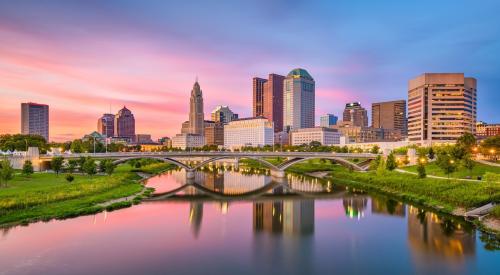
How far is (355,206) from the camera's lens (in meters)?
50.9

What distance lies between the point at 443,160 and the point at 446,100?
100557mm

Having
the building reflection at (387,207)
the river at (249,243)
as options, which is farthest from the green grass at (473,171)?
the river at (249,243)

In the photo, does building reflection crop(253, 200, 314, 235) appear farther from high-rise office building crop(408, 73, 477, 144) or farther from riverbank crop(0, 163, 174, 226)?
high-rise office building crop(408, 73, 477, 144)

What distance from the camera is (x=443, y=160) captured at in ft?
198

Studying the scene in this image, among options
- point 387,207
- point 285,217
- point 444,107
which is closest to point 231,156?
point 285,217

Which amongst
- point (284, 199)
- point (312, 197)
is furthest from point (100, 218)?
point (312, 197)

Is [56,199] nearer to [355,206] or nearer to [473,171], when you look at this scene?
[355,206]

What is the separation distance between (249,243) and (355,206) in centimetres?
2498

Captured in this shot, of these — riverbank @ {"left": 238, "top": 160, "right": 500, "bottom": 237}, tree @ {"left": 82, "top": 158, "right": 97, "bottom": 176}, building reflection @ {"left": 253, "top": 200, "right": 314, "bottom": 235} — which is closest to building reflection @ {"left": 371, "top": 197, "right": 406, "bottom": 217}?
riverbank @ {"left": 238, "top": 160, "right": 500, "bottom": 237}

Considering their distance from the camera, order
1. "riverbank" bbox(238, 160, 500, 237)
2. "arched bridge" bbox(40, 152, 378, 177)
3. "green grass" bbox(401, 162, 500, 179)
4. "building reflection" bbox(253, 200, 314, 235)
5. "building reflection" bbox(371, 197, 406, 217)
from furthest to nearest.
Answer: "arched bridge" bbox(40, 152, 378, 177) → "green grass" bbox(401, 162, 500, 179) → "building reflection" bbox(371, 197, 406, 217) → "riverbank" bbox(238, 160, 500, 237) → "building reflection" bbox(253, 200, 314, 235)

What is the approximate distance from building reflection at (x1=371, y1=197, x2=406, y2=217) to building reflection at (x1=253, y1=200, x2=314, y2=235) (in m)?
8.83

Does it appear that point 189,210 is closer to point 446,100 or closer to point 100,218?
point 100,218

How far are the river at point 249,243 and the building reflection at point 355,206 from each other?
0.58 ft

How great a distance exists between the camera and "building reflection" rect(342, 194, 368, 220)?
45.1 meters
